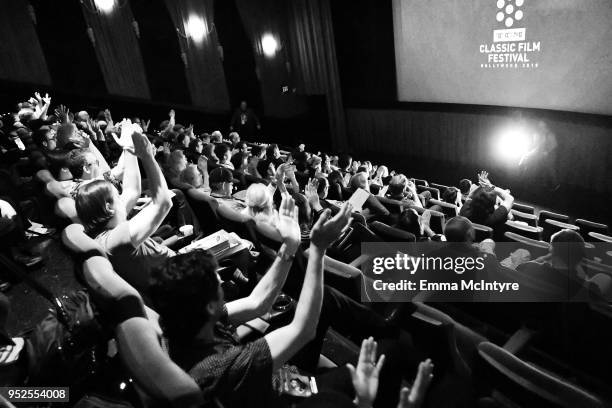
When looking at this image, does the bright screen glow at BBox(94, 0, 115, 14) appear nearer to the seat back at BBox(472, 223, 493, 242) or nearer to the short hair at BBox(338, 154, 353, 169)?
the short hair at BBox(338, 154, 353, 169)

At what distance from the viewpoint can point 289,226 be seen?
5.14ft

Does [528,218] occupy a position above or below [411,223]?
below

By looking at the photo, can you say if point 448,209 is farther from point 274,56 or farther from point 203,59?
point 203,59

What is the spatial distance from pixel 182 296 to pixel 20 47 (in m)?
12.2

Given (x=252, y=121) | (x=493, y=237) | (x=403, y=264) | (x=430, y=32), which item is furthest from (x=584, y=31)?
(x=252, y=121)

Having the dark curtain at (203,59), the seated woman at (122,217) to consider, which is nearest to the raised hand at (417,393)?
the seated woman at (122,217)

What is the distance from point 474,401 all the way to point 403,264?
1.03 m

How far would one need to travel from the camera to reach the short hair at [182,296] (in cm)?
119

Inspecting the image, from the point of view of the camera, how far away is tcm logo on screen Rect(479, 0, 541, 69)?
686cm

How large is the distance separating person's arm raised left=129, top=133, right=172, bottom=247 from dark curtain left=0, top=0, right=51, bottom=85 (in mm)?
11091

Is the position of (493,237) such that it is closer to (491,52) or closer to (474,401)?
(474,401)

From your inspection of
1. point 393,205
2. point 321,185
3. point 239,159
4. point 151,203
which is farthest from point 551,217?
point 151,203

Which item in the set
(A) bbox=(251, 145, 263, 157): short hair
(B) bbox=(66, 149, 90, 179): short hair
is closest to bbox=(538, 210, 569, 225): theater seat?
(A) bbox=(251, 145, 263, 157): short hair

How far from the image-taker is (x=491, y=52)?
7.49m
